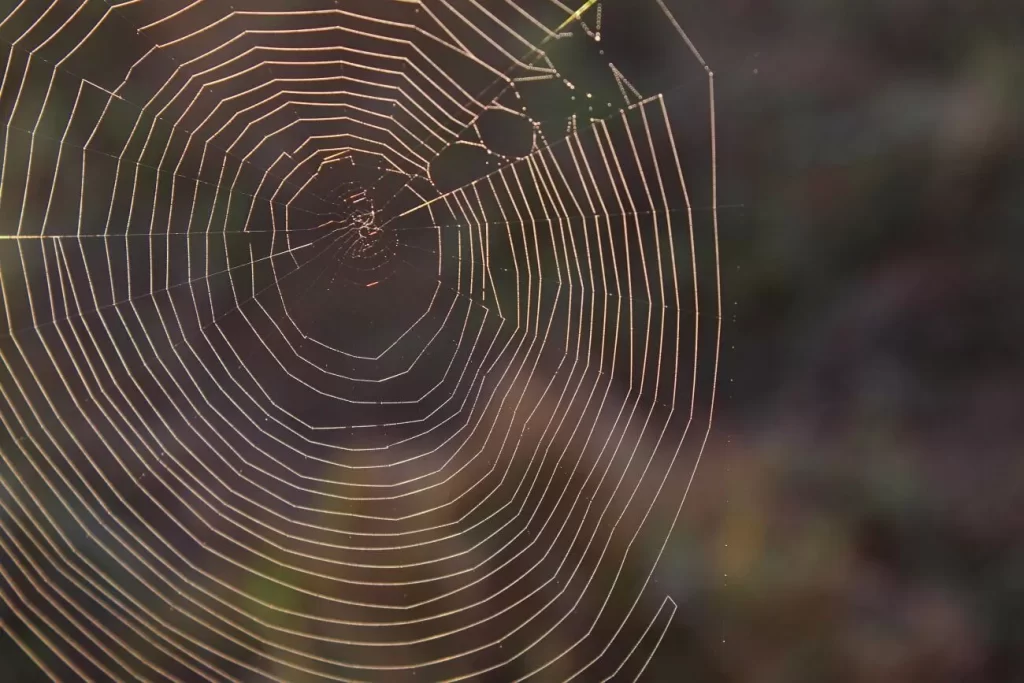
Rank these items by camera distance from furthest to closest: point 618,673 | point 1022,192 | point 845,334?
point 845,334 → point 1022,192 → point 618,673

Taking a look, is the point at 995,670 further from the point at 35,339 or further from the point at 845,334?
the point at 35,339

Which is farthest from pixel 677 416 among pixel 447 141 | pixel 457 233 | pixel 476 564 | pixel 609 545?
pixel 447 141

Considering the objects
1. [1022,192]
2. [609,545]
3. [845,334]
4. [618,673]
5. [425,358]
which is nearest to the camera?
[618,673]

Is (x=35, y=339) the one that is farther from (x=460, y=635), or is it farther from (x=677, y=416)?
(x=677, y=416)

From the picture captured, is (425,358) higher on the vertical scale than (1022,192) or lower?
lower

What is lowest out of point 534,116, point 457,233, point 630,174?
point 457,233

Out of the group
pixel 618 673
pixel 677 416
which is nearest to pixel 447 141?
pixel 677 416

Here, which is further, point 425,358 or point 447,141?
point 425,358
